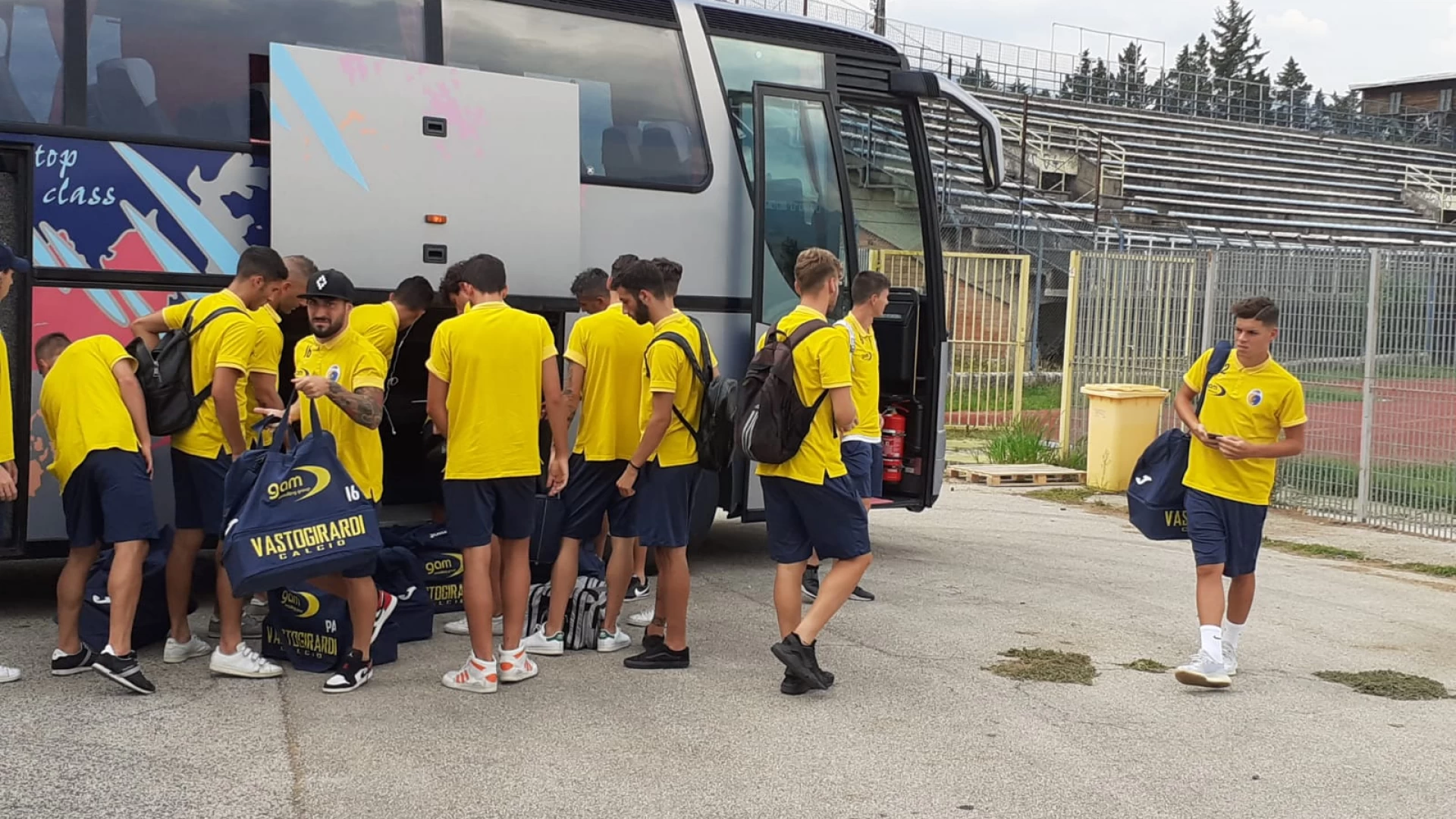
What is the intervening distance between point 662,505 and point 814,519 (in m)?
0.74

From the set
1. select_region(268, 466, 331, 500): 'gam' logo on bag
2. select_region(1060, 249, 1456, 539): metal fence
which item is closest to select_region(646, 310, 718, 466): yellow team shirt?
select_region(268, 466, 331, 500): 'gam' logo on bag

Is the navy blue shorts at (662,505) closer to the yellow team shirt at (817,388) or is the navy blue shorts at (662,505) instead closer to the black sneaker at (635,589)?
the yellow team shirt at (817,388)

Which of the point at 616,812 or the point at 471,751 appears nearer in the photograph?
the point at 616,812

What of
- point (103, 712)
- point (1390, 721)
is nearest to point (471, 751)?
point (103, 712)

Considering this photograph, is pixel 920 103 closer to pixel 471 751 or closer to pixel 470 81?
pixel 470 81

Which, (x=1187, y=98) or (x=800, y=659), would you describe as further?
(x=1187, y=98)

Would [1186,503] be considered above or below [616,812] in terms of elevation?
above

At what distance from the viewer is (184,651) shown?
623cm

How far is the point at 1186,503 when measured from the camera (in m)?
6.41

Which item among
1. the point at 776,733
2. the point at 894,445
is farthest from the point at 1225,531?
the point at 894,445

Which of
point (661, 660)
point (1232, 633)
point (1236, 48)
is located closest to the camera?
point (661, 660)

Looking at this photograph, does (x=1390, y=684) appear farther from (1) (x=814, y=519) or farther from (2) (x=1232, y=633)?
(1) (x=814, y=519)

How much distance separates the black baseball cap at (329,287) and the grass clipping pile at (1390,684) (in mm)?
4803

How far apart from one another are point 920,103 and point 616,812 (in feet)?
20.2
